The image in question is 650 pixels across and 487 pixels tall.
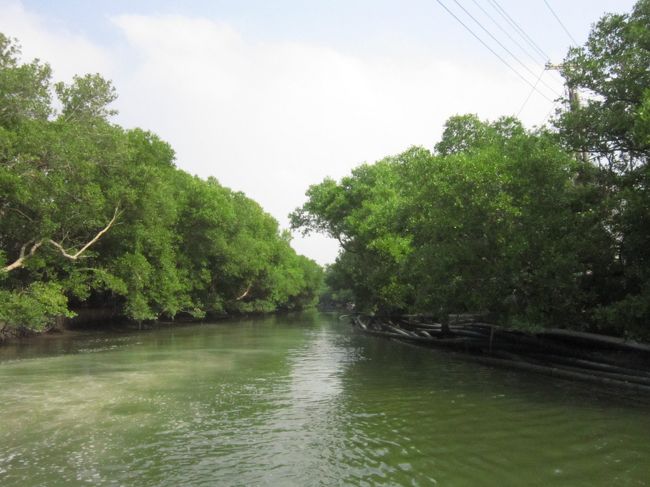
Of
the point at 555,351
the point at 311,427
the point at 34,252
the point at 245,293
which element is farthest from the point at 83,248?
the point at 245,293

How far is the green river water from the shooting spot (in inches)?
305

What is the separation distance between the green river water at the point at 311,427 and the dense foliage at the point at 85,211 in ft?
28.2

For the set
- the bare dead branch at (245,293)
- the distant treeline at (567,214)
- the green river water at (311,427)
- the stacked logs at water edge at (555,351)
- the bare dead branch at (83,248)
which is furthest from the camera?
the bare dead branch at (245,293)

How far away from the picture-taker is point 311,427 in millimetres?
10453

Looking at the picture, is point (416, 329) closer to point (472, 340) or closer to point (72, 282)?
point (472, 340)

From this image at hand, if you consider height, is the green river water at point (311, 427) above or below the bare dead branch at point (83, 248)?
below

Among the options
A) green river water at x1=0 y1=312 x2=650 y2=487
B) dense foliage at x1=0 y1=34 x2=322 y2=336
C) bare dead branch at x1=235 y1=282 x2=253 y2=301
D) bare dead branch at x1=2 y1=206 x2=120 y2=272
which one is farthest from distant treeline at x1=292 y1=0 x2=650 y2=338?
bare dead branch at x1=235 y1=282 x2=253 y2=301

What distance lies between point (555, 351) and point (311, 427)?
39.5ft

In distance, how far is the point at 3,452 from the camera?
8578 millimetres

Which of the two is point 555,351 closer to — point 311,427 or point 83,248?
point 311,427

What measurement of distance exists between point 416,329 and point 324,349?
29.7 ft

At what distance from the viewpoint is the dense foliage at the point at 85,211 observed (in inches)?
933

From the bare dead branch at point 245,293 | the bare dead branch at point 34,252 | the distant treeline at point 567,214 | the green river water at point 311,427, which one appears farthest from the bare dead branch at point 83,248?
the bare dead branch at point 245,293

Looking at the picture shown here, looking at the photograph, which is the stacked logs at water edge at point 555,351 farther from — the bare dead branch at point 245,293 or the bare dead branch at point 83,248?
the bare dead branch at point 245,293
